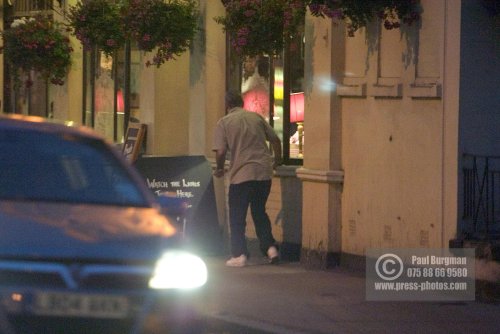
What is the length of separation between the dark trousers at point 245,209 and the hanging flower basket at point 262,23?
159 centimetres

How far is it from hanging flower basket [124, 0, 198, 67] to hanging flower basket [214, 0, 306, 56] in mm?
1506

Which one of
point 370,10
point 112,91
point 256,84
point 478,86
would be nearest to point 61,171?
point 370,10

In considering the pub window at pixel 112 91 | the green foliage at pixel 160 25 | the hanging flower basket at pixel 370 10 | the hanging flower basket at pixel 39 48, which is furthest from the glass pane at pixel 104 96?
the hanging flower basket at pixel 370 10

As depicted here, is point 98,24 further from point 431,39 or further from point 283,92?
point 431,39

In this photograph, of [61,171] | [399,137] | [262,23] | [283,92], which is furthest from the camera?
[283,92]

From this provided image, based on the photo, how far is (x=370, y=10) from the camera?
1138 centimetres

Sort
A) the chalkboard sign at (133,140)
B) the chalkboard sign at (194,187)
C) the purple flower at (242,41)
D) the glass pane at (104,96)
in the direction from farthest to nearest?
1. the glass pane at (104,96)
2. the chalkboard sign at (133,140)
3. the chalkboard sign at (194,187)
4. the purple flower at (242,41)

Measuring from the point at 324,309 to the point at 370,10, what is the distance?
3.07 meters

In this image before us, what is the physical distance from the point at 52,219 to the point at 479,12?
608 cm

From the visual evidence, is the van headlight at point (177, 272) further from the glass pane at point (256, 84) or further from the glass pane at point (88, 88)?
the glass pane at point (88, 88)

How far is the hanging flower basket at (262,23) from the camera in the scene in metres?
13.0

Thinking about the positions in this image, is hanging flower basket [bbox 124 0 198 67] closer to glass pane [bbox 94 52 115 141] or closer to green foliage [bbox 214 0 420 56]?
green foliage [bbox 214 0 420 56]

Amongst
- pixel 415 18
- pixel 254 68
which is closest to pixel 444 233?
pixel 415 18

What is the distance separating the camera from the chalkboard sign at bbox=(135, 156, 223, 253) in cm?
1368
